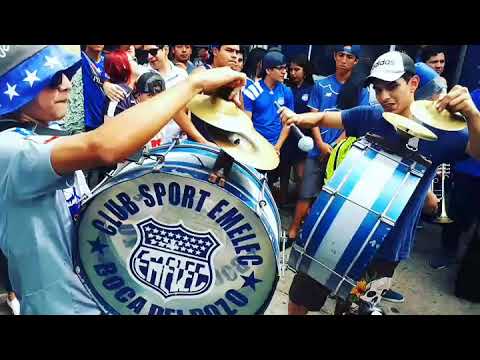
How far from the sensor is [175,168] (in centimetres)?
171

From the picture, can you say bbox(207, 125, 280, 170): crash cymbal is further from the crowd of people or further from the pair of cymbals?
the crowd of people

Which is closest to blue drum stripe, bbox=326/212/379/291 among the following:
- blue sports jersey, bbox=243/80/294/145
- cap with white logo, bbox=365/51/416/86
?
cap with white logo, bbox=365/51/416/86

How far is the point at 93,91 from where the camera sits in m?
3.10

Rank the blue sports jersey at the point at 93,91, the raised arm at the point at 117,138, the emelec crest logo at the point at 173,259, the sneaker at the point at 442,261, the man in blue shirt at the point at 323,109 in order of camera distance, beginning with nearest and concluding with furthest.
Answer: the raised arm at the point at 117,138 → the emelec crest logo at the point at 173,259 → the man in blue shirt at the point at 323,109 → the blue sports jersey at the point at 93,91 → the sneaker at the point at 442,261

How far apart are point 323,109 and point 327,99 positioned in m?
0.09

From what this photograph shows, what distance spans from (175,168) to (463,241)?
269cm

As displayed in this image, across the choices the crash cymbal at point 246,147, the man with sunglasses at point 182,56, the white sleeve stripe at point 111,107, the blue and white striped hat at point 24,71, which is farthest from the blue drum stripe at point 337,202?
the man with sunglasses at point 182,56

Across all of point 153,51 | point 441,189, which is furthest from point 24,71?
point 441,189

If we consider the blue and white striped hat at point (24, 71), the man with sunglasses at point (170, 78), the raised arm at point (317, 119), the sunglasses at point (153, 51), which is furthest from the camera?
the sunglasses at point (153, 51)

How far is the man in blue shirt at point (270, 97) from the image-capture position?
3109mm

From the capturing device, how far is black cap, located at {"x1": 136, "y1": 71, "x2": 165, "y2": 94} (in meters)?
2.75

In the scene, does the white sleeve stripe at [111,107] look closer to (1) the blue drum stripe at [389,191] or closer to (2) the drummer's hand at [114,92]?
(2) the drummer's hand at [114,92]
